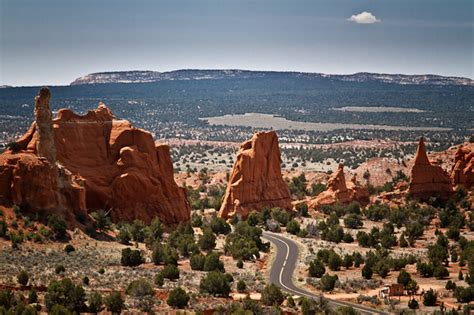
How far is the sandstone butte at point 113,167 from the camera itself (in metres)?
65.9

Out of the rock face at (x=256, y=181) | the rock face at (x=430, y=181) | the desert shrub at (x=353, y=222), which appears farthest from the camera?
the rock face at (x=430, y=181)

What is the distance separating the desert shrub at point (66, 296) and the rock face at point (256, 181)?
126 ft

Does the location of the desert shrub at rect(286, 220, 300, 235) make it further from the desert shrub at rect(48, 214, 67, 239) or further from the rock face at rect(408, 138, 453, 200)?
the desert shrub at rect(48, 214, 67, 239)

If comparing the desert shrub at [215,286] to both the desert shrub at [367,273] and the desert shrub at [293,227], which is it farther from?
the desert shrub at [293,227]

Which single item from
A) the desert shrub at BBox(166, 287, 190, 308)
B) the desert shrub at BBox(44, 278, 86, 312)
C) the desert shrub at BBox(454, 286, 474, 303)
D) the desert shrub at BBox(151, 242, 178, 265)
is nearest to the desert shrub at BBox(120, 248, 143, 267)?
the desert shrub at BBox(151, 242, 178, 265)

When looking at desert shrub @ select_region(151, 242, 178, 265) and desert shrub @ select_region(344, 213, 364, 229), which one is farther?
desert shrub @ select_region(344, 213, 364, 229)

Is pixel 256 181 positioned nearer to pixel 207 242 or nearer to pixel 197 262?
pixel 207 242

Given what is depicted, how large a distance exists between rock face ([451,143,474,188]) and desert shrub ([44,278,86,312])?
5934cm

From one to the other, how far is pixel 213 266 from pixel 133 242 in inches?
348

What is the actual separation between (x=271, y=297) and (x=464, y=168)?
52.0 metres

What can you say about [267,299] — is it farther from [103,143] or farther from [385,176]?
[385,176]

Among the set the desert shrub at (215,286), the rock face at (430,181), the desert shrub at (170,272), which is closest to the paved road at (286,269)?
the desert shrub at (215,286)

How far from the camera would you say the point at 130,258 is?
54.4 m

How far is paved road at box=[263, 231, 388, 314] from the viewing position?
49209 millimetres
